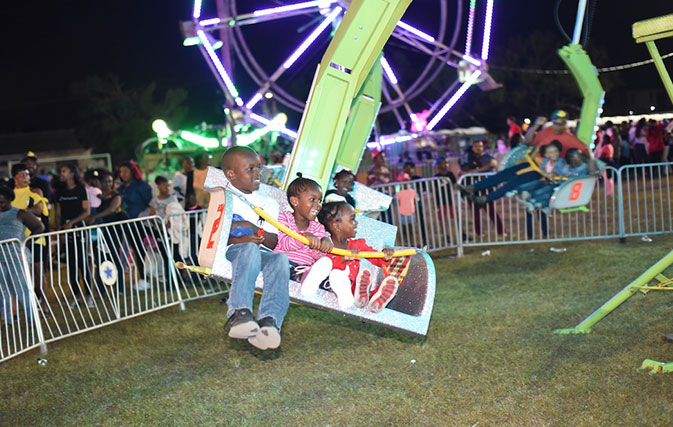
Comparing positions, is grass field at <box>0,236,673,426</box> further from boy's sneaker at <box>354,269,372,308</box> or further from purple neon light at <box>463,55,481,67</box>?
purple neon light at <box>463,55,481,67</box>

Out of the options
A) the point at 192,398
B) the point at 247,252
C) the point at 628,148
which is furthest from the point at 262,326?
the point at 628,148

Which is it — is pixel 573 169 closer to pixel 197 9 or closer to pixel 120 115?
pixel 197 9

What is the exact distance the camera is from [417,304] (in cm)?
397

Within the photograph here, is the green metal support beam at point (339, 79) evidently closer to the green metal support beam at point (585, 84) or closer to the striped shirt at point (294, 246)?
the striped shirt at point (294, 246)

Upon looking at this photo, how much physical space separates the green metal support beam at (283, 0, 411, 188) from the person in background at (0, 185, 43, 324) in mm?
3198

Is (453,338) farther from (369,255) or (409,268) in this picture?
(369,255)

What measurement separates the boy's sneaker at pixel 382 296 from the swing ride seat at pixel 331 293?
1.5 inches

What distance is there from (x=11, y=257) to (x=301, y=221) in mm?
3532

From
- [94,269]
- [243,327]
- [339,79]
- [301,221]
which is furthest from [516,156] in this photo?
[94,269]

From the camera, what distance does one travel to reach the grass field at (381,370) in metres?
4.00

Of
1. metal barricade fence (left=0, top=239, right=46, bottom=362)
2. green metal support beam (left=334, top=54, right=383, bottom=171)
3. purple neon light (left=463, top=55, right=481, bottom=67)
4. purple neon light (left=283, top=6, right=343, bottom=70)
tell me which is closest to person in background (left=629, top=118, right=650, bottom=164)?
purple neon light (left=463, top=55, right=481, bottom=67)

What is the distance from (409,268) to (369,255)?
1.65 ft

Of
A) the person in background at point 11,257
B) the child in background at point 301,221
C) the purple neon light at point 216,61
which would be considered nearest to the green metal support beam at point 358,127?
the child in background at point 301,221

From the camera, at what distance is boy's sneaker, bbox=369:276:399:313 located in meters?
3.68
